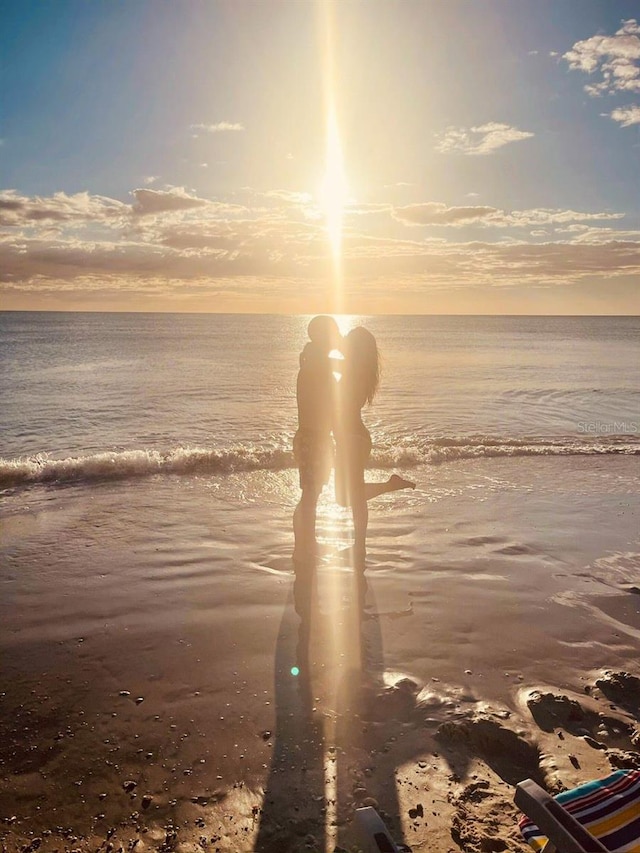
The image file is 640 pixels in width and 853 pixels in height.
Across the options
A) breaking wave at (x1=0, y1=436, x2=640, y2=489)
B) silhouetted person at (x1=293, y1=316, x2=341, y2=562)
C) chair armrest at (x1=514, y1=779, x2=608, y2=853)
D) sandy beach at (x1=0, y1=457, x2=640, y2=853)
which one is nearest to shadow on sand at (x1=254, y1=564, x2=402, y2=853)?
sandy beach at (x1=0, y1=457, x2=640, y2=853)

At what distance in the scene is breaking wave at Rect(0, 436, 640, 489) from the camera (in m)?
10.9

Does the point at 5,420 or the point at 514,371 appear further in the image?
the point at 514,371

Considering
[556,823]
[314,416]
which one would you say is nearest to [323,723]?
[556,823]

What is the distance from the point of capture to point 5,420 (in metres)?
18.1

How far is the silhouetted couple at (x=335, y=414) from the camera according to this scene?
19.0 ft

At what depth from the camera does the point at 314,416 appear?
6.00 metres

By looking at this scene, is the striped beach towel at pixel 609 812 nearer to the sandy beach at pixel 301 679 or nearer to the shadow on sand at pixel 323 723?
the sandy beach at pixel 301 679

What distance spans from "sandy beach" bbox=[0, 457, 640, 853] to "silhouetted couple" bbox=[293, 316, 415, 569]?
867 millimetres

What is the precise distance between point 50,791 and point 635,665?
408 centimetres

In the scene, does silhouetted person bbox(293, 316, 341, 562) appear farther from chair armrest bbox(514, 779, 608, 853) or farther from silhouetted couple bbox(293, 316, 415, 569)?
chair armrest bbox(514, 779, 608, 853)

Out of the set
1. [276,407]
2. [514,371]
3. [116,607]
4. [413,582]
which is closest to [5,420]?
[276,407]

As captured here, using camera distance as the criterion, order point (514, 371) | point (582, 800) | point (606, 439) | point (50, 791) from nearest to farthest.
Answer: point (582, 800)
point (50, 791)
point (606, 439)
point (514, 371)

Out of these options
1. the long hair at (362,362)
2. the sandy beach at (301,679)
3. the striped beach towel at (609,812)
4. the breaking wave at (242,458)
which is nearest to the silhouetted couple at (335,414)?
the long hair at (362,362)

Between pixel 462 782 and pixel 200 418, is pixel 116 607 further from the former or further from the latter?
pixel 200 418
